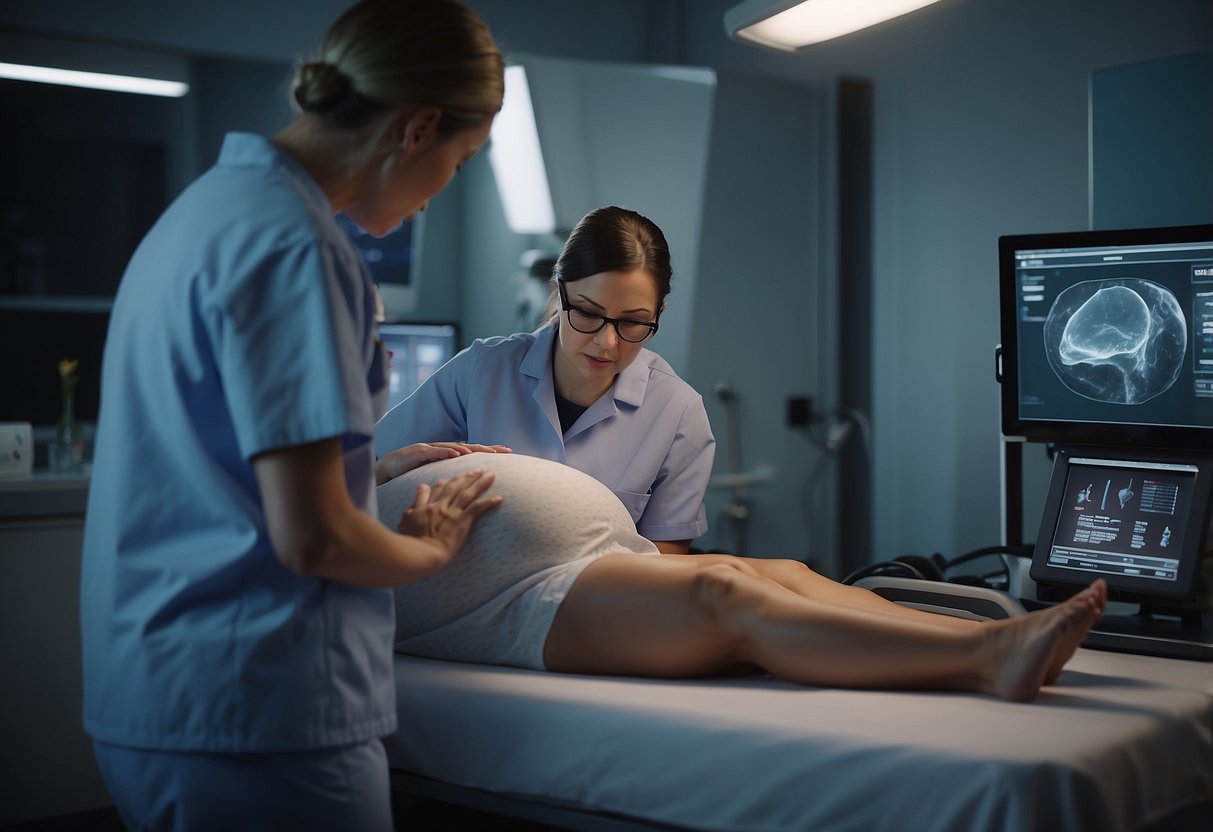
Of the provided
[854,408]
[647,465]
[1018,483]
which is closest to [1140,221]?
[1018,483]

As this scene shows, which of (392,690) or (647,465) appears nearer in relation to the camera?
(392,690)

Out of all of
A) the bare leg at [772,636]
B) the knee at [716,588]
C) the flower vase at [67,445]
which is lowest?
the bare leg at [772,636]

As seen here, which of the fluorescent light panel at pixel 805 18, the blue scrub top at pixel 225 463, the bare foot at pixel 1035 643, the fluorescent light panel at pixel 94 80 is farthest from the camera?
the fluorescent light panel at pixel 94 80

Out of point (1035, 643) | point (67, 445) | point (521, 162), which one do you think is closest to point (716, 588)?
point (1035, 643)

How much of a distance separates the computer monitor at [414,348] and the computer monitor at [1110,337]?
2007mm

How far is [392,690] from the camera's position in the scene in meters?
1.13

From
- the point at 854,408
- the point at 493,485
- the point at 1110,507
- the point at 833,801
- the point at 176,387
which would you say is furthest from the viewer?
the point at 854,408

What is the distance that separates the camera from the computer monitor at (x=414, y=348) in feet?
11.4

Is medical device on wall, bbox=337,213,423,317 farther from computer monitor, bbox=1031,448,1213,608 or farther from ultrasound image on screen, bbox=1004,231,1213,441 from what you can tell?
computer monitor, bbox=1031,448,1213,608

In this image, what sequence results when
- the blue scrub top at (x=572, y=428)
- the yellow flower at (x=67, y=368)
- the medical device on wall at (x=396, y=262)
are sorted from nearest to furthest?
the blue scrub top at (x=572, y=428), the yellow flower at (x=67, y=368), the medical device on wall at (x=396, y=262)

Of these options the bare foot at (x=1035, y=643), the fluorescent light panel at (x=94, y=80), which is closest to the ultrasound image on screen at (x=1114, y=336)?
the bare foot at (x=1035, y=643)

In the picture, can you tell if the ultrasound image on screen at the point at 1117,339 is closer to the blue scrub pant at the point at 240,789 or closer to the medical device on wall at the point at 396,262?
the blue scrub pant at the point at 240,789

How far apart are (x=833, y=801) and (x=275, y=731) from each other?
56 cm

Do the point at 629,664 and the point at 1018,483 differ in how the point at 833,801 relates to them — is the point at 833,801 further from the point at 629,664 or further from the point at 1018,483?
the point at 1018,483
